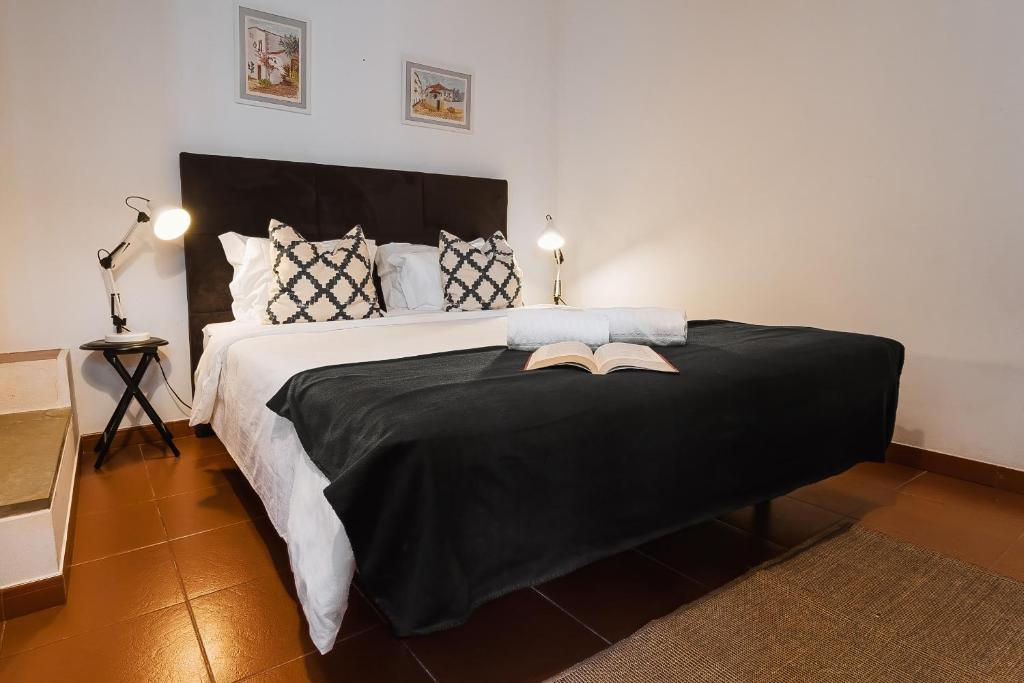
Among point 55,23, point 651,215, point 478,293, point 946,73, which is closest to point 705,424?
point 478,293

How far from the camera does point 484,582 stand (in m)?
1.19

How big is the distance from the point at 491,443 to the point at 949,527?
2.02 meters

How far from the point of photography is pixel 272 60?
3211mm

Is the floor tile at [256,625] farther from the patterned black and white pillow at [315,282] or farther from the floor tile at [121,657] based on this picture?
the patterned black and white pillow at [315,282]

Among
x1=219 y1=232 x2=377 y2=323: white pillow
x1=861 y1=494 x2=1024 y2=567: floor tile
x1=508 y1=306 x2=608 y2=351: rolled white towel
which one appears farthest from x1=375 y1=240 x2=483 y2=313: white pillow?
x1=861 y1=494 x2=1024 y2=567: floor tile

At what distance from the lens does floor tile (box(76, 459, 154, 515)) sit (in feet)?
7.68

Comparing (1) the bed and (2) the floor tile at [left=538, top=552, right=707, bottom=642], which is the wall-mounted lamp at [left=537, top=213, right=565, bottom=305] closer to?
(1) the bed

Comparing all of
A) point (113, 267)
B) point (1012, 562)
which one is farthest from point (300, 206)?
point (1012, 562)

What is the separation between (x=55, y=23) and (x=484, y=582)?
3.17m

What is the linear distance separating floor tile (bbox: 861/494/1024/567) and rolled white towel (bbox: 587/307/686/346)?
1.05 metres

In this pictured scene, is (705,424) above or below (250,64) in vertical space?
below

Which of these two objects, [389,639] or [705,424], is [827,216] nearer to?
[705,424]

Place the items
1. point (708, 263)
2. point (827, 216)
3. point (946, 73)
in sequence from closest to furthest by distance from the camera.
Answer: point (946, 73), point (827, 216), point (708, 263)

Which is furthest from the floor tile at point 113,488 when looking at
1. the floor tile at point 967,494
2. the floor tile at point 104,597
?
the floor tile at point 967,494
